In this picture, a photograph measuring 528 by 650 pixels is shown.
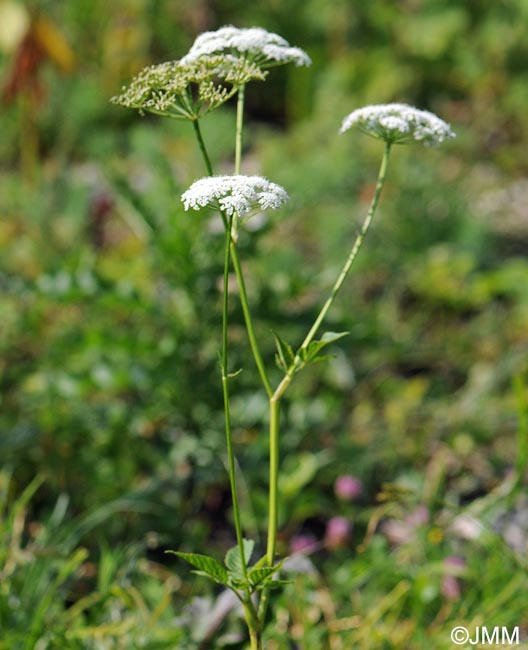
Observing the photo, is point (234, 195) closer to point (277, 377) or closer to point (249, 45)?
point (249, 45)

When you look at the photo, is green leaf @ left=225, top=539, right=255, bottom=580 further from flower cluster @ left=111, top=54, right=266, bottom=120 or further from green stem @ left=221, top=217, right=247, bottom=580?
flower cluster @ left=111, top=54, right=266, bottom=120

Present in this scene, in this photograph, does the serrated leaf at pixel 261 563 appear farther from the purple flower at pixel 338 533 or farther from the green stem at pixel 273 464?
the purple flower at pixel 338 533

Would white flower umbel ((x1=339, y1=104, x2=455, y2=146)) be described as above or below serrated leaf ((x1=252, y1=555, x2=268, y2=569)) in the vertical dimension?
above

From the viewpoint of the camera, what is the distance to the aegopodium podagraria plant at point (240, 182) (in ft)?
3.15

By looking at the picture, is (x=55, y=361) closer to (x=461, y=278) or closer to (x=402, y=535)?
(x=402, y=535)

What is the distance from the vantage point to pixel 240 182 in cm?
95

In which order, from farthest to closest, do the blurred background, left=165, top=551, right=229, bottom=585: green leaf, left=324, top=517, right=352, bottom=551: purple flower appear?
1. left=324, top=517, right=352, bottom=551: purple flower
2. the blurred background
3. left=165, top=551, right=229, bottom=585: green leaf

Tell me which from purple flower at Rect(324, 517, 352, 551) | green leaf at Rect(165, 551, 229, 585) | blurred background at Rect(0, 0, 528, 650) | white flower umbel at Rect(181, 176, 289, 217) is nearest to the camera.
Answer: white flower umbel at Rect(181, 176, 289, 217)

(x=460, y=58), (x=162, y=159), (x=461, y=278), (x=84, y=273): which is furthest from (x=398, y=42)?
(x=84, y=273)

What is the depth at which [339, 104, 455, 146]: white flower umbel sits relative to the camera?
1.11m


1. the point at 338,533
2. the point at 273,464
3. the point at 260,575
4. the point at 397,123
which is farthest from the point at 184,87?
the point at 338,533

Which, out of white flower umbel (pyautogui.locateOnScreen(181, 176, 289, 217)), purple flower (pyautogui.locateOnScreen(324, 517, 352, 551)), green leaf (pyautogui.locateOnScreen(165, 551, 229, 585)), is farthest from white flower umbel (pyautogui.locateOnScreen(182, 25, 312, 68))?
purple flower (pyautogui.locateOnScreen(324, 517, 352, 551))

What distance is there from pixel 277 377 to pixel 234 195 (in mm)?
1247

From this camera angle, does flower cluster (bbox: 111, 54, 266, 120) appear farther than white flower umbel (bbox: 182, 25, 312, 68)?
No
